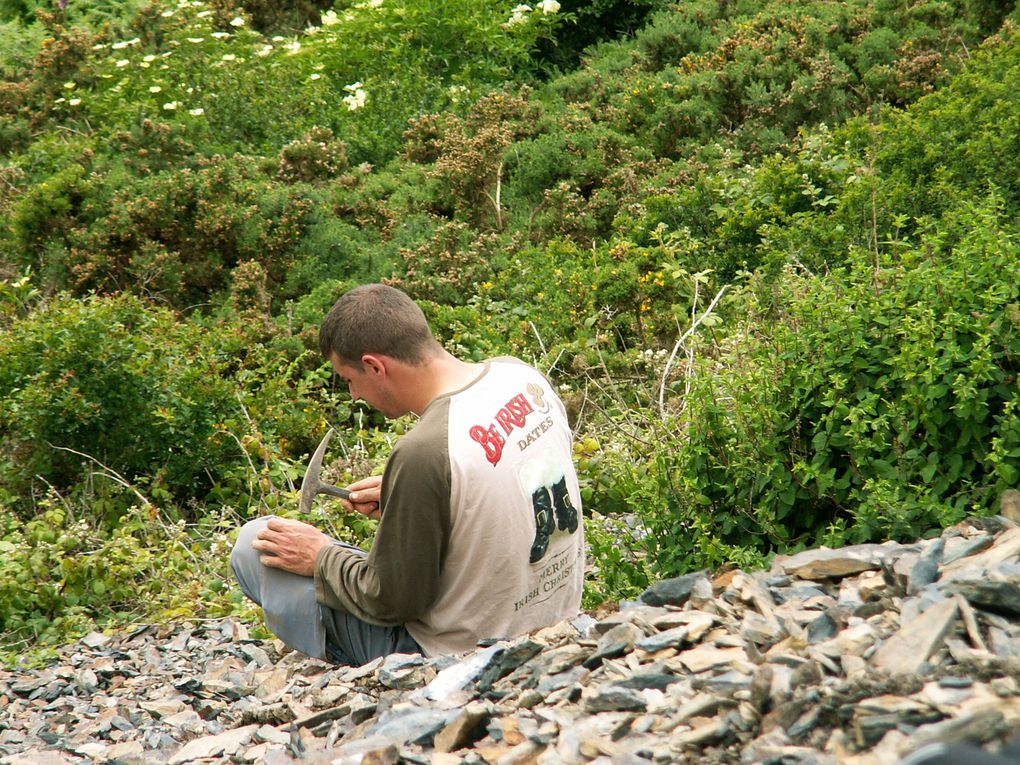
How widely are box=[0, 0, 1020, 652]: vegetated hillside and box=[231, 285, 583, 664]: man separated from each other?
0.71m

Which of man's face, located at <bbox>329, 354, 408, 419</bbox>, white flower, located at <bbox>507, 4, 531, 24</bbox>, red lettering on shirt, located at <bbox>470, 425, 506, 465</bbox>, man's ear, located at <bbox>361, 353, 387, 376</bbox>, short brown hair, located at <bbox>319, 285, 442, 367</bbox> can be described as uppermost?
white flower, located at <bbox>507, 4, 531, 24</bbox>

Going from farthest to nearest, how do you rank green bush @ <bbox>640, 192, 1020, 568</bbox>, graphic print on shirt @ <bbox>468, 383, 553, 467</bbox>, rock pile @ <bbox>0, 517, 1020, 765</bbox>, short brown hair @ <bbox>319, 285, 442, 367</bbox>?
short brown hair @ <bbox>319, 285, 442, 367</bbox>, green bush @ <bbox>640, 192, 1020, 568</bbox>, graphic print on shirt @ <bbox>468, 383, 553, 467</bbox>, rock pile @ <bbox>0, 517, 1020, 765</bbox>

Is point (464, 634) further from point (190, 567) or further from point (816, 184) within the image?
point (816, 184)

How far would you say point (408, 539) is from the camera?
3.71 m

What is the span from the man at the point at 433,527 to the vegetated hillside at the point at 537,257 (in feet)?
2.33

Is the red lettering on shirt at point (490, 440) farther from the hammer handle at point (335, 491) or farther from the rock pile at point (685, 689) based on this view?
Answer: the hammer handle at point (335, 491)

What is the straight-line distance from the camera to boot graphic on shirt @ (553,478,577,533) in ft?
13.2

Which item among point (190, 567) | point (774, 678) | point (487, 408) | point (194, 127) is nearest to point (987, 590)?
point (774, 678)

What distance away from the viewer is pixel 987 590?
2.99 meters

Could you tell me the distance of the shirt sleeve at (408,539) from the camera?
3.69 metres

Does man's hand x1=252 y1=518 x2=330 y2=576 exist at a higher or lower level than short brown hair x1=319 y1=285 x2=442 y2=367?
lower

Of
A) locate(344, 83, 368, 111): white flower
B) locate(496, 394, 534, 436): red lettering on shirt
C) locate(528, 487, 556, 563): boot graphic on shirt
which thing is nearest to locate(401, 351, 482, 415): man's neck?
locate(496, 394, 534, 436): red lettering on shirt

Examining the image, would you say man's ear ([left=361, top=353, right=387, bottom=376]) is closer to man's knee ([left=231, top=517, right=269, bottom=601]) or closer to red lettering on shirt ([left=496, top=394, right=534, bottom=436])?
red lettering on shirt ([left=496, top=394, right=534, bottom=436])

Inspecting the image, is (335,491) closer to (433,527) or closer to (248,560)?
(248,560)
